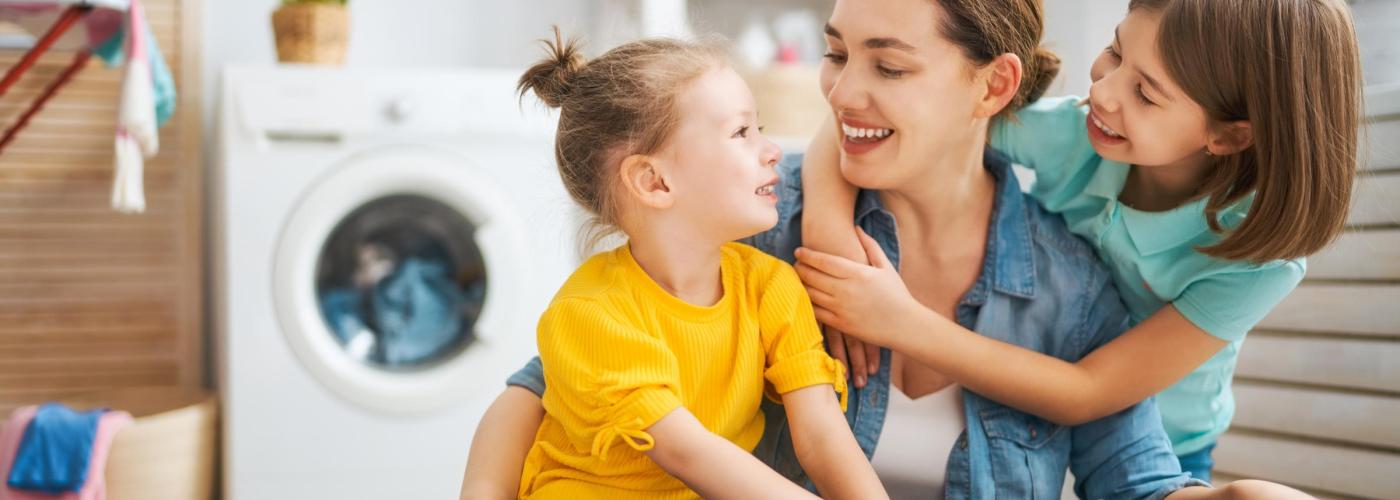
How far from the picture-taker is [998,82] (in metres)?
1.28

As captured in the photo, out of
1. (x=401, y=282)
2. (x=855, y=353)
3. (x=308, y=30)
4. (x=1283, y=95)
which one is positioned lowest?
(x=401, y=282)

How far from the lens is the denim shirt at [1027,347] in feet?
4.17

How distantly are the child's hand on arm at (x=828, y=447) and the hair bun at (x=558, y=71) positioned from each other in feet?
1.27

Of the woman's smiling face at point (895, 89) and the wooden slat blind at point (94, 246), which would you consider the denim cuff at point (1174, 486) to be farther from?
the wooden slat blind at point (94, 246)

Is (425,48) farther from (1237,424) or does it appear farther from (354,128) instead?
(1237,424)

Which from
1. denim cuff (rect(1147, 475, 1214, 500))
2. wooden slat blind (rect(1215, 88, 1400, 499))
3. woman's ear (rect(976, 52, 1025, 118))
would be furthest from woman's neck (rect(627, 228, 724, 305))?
wooden slat blind (rect(1215, 88, 1400, 499))

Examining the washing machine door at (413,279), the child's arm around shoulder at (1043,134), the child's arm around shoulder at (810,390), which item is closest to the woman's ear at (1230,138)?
the child's arm around shoulder at (1043,134)

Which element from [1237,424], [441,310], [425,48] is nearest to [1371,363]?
[1237,424]

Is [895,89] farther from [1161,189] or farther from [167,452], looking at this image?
[167,452]

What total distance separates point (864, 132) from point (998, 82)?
0.16m

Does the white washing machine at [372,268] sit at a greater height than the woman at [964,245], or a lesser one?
lesser

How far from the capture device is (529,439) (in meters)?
1.24

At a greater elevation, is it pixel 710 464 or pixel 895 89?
pixel 895 89

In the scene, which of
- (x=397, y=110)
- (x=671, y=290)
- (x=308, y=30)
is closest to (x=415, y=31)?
(x=308, y=30)
